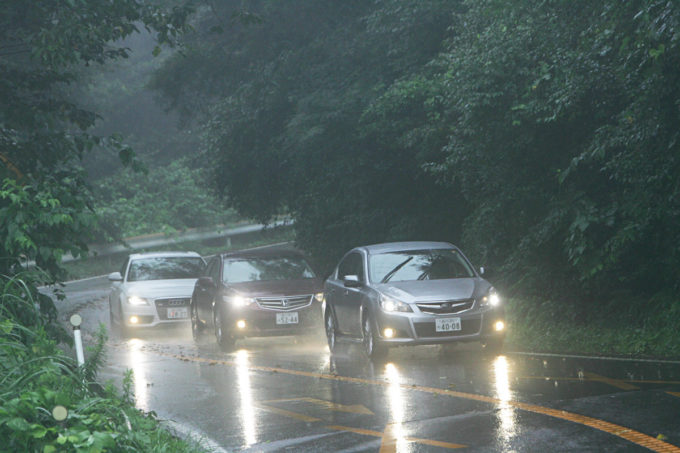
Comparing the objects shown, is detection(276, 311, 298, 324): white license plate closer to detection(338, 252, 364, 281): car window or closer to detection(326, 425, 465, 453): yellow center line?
detection(338, 252, 364, 281): car window

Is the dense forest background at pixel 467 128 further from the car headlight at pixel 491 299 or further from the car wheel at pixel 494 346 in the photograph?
the car wheel at pixel 494 346

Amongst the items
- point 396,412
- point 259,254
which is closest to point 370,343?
point 396,412

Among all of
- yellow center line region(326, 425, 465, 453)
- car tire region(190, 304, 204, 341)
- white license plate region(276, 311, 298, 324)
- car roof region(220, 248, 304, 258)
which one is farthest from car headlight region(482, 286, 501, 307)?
car tire region(190, 304, 204, 341)

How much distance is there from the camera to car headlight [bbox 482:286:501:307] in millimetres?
13383

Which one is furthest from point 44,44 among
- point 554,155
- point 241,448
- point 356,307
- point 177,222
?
point 177,222

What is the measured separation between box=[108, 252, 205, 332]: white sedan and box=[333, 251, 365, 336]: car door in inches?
219

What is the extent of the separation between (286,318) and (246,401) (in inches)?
242

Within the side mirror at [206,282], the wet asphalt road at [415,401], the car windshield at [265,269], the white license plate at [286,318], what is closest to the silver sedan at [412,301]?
the wet asphalt road at [415,401]

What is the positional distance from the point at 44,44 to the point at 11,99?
0.80 metres

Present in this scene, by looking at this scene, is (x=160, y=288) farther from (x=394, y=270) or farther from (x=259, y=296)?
(x=394, y=270)

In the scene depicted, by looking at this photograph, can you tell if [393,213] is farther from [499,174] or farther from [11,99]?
[11,99]

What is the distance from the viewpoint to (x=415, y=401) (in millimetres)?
9586

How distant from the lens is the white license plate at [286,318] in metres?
16.3

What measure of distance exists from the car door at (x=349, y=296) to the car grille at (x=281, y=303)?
1.08 metres
